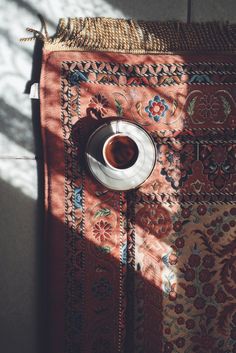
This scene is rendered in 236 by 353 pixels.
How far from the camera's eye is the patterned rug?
121cm

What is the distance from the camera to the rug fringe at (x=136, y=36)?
120cm

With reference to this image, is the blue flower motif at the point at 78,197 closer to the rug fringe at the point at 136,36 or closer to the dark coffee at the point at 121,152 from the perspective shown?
the dark coffee at the point at 121,152

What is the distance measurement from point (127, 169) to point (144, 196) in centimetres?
13

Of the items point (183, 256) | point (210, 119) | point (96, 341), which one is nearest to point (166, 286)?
point (183, 256)

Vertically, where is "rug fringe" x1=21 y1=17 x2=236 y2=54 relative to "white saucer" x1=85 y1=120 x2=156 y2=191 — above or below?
above

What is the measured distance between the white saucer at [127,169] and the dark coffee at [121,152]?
0.05 feet

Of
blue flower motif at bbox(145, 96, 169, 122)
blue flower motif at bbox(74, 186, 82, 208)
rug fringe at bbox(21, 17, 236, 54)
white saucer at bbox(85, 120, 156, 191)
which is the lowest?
blue flower motif at bbox(74, 186, 82, 208)

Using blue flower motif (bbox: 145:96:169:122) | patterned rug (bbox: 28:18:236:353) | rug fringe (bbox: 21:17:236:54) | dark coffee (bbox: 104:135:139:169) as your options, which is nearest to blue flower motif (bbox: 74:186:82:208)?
patterned rug (bbox: 28:18:236:353)

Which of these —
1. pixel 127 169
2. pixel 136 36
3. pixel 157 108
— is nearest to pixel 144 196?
pixel 127 169

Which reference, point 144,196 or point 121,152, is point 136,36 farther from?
point 144,196

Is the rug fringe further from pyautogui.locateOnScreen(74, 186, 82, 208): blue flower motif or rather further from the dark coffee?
pyautogui.locateOnScreen(74, 186, 82, 208): blue flower motif

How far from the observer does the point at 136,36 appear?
3.97 feet

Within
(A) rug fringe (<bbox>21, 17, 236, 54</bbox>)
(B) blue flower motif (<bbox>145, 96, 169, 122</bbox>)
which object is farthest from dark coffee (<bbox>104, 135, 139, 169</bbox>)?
(A) rug fringe (<bbox>21, 17, 236, 54</bbox>)

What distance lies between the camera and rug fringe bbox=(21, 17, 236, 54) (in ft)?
3.93
